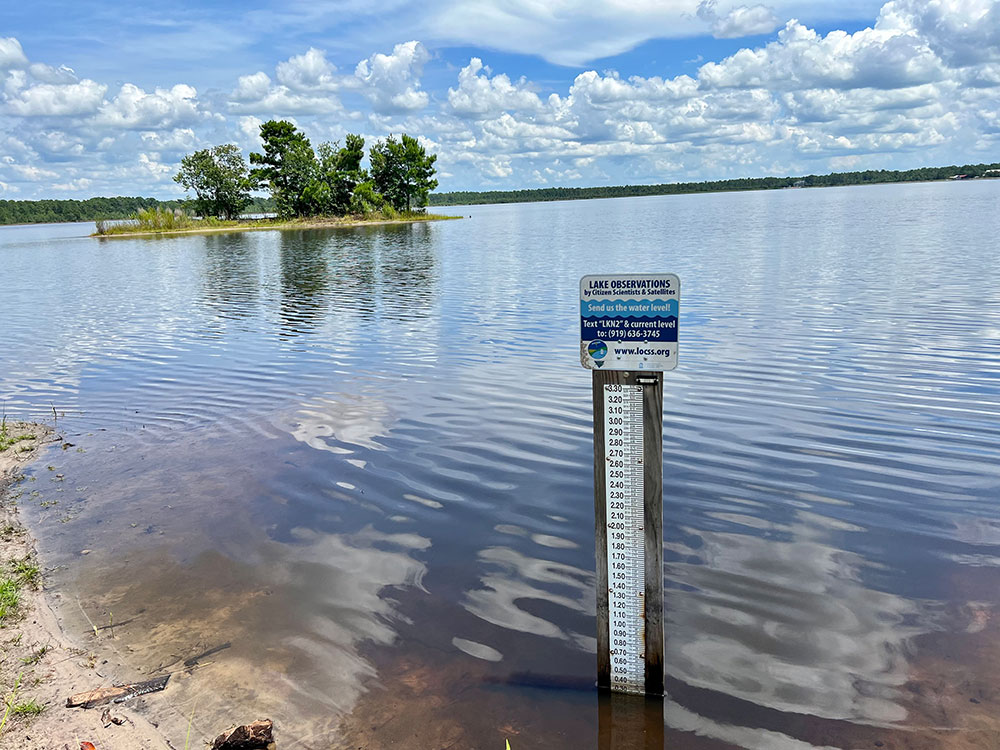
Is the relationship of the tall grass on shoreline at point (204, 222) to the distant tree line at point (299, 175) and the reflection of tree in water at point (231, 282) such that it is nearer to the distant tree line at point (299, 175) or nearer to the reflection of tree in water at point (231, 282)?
the distant tree line at point (299, 175)

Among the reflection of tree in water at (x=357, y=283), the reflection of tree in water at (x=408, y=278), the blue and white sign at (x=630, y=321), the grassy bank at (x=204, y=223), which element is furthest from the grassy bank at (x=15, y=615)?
the grassy bank at (x=204, y=223)

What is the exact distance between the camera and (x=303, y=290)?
30094 mm

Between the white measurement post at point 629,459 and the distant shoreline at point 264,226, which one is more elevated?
the distant shoreline at point 264,226

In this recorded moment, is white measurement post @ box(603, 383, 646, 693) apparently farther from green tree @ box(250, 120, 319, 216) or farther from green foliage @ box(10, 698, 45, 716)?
green tree @ box(250, 120, 319, 216)

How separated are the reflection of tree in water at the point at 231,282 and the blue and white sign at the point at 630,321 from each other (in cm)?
2105

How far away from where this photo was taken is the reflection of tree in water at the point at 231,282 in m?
25.8

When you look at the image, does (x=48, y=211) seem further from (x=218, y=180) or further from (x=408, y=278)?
(x=408, y=278)

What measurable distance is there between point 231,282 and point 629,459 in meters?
33.6

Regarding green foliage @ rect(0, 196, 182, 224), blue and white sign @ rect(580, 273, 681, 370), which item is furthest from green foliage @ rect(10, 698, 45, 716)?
green foliage @ rect(0, 196, 182, 224)

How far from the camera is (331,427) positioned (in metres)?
11.0

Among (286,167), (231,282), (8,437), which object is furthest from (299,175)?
(8,437)

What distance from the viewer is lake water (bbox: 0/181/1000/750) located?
15.6 ft

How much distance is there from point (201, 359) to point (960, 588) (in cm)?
1561

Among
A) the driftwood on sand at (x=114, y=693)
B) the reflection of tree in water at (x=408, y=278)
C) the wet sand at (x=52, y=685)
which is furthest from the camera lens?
the reflection of tree in water at (x=408, y=278)
